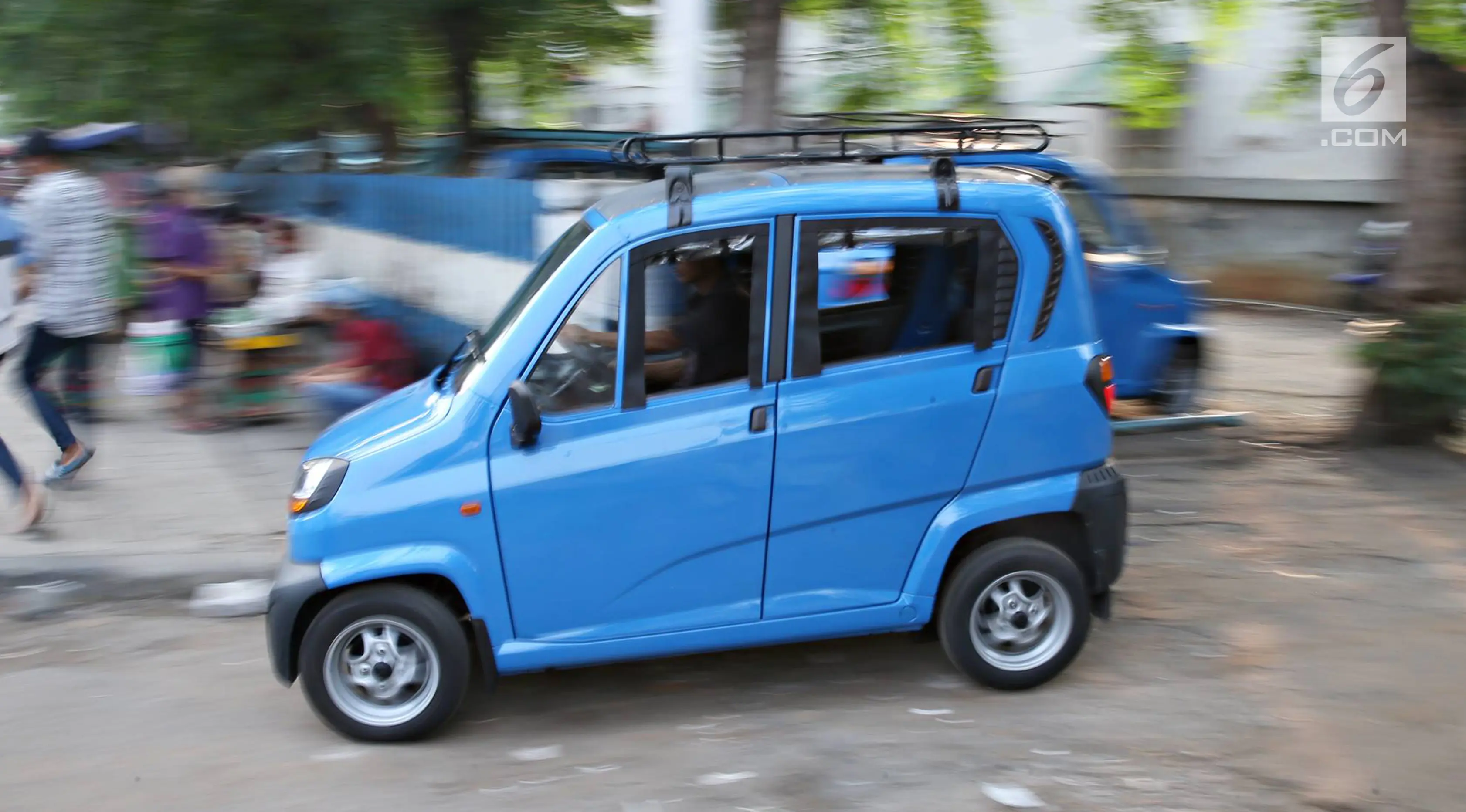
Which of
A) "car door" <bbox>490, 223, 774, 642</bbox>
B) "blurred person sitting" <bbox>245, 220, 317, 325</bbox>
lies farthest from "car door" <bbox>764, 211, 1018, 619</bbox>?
"blurred person sitting" <bbox>245, 220, 317, 325</bbox>

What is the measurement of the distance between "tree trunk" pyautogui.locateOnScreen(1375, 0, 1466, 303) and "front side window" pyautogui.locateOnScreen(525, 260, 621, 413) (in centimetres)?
591

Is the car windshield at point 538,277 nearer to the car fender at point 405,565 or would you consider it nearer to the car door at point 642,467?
the car door at point 642,467

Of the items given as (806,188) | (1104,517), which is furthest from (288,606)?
(1104,517)

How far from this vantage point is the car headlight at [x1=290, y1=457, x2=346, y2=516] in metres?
4.48

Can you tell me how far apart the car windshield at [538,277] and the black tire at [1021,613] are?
1.81m

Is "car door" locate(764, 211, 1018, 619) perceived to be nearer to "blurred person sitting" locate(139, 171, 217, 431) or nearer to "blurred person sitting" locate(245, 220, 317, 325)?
"blurred person sitting" locate(245, 220, 317, 325)

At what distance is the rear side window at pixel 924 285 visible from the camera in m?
4.66

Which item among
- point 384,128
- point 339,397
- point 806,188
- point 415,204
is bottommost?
point 339,397

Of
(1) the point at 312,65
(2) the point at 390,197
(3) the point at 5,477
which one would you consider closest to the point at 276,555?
(3) the point at 5,477

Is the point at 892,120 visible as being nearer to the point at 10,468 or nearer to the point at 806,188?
the point at 806,188

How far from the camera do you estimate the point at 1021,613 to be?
16.0ft

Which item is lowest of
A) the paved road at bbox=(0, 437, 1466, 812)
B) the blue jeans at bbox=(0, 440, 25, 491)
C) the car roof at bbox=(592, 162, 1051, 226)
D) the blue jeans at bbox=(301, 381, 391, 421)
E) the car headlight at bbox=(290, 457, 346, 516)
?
the paved road at bbox=(0, 437, 1466, 812)

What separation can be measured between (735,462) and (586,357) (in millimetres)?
621

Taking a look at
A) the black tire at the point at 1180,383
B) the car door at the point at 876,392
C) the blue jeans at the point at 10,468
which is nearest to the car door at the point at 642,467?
the car door at the point at 876,392
